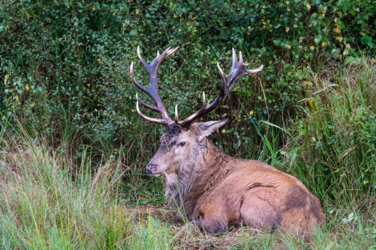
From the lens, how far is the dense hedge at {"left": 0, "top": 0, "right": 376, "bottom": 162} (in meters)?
5.89

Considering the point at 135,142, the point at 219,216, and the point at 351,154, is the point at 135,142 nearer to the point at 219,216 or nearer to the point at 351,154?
the point at 219,216

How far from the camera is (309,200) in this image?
4.30m

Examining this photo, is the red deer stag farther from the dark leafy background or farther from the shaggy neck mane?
the dark leafy background

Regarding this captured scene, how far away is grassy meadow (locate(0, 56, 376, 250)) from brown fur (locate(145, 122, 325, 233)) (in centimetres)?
16

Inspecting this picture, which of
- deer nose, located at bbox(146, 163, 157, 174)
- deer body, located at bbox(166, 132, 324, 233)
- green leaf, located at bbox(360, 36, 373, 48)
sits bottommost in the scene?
deer body, located at bbox(166, 132, 324, 233)

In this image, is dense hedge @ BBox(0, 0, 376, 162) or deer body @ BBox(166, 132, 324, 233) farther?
dense hedge @ BBox(0, 0, 376, 162)

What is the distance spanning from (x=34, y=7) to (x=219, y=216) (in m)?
3.97

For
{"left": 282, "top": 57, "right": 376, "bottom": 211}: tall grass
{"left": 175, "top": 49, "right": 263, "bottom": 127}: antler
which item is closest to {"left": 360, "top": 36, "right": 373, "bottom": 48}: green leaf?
{"left": 282, "top": 57, "right": 376, "bottom": 211}: tall grass

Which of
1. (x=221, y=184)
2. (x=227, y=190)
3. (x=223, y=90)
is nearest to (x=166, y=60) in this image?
(x=223, y=90)

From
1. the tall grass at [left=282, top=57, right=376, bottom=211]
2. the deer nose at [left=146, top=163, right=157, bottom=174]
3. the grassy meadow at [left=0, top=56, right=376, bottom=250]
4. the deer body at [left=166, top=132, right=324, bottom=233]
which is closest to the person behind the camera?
the grassy meadow at [left=0, top=56, right=376, bottom=250]

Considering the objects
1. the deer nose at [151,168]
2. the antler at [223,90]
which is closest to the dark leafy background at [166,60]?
the antler at [223,90]

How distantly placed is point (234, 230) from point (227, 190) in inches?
17.9

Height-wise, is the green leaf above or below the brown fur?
above

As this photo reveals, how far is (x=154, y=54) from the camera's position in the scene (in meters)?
6.41
